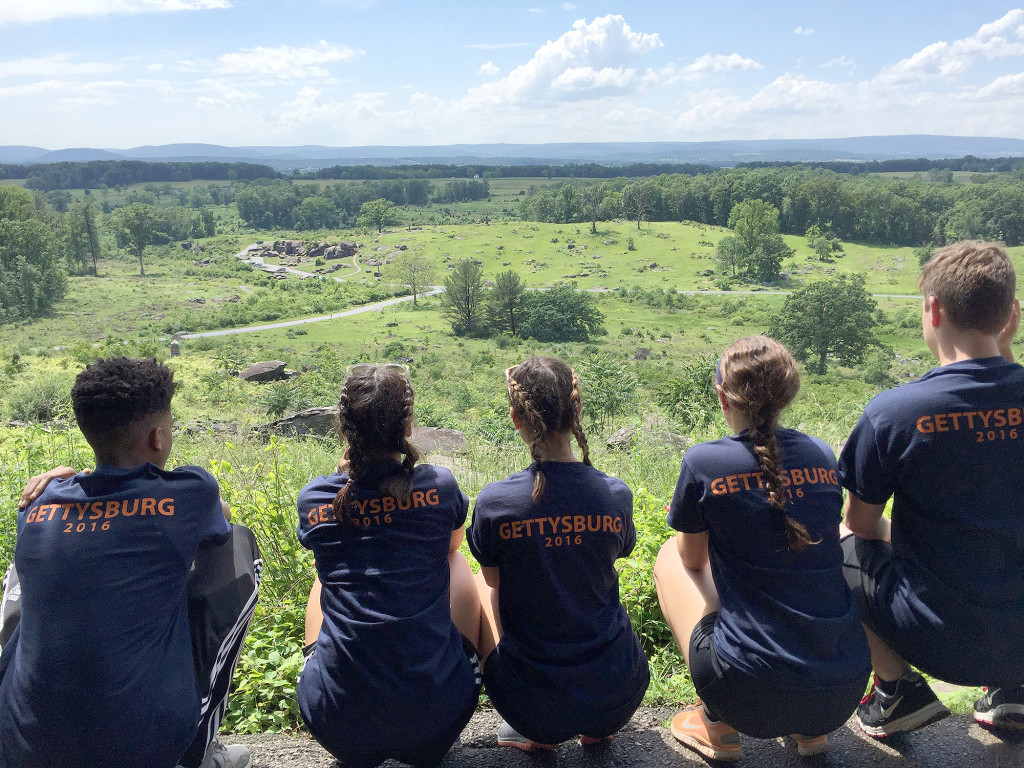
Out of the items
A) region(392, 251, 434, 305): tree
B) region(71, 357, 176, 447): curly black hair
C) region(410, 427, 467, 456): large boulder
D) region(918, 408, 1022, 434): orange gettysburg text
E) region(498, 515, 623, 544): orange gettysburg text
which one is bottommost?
region(392, 251, 434, 305): tree

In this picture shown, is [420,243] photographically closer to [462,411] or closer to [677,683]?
[462,411]

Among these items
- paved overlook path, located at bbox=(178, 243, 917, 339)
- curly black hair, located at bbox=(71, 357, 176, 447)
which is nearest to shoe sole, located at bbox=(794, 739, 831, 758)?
curly black hair, located at bbox=(71, 357, 176, 447)

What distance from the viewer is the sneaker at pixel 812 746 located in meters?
2.00

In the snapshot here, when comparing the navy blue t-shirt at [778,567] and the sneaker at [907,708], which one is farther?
the sneaker at [907,708]

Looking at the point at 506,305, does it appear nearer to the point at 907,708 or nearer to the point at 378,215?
the point at 907,708

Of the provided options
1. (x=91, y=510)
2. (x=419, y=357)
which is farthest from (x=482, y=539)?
(x=419, y=357)

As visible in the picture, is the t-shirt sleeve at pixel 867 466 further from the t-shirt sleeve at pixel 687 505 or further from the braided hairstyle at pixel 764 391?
the t-shirt sleeve at pixel 687 505

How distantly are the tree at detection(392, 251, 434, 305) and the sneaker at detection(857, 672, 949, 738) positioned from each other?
72.3m

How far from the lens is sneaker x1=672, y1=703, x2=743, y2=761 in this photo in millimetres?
2029

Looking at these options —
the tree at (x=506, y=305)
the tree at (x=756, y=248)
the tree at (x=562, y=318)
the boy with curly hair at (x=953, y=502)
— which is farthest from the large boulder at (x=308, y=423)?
the tree at (x=756, y=248)

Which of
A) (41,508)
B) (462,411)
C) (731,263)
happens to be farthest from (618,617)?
(731,263)

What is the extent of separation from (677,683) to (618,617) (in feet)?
2.00

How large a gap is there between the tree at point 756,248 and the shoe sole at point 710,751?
81.3 meters

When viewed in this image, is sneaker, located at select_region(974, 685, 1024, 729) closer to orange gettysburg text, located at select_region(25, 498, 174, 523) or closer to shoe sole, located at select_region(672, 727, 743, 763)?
shoe sole, located at select_region(672, 727, 743, 763)
